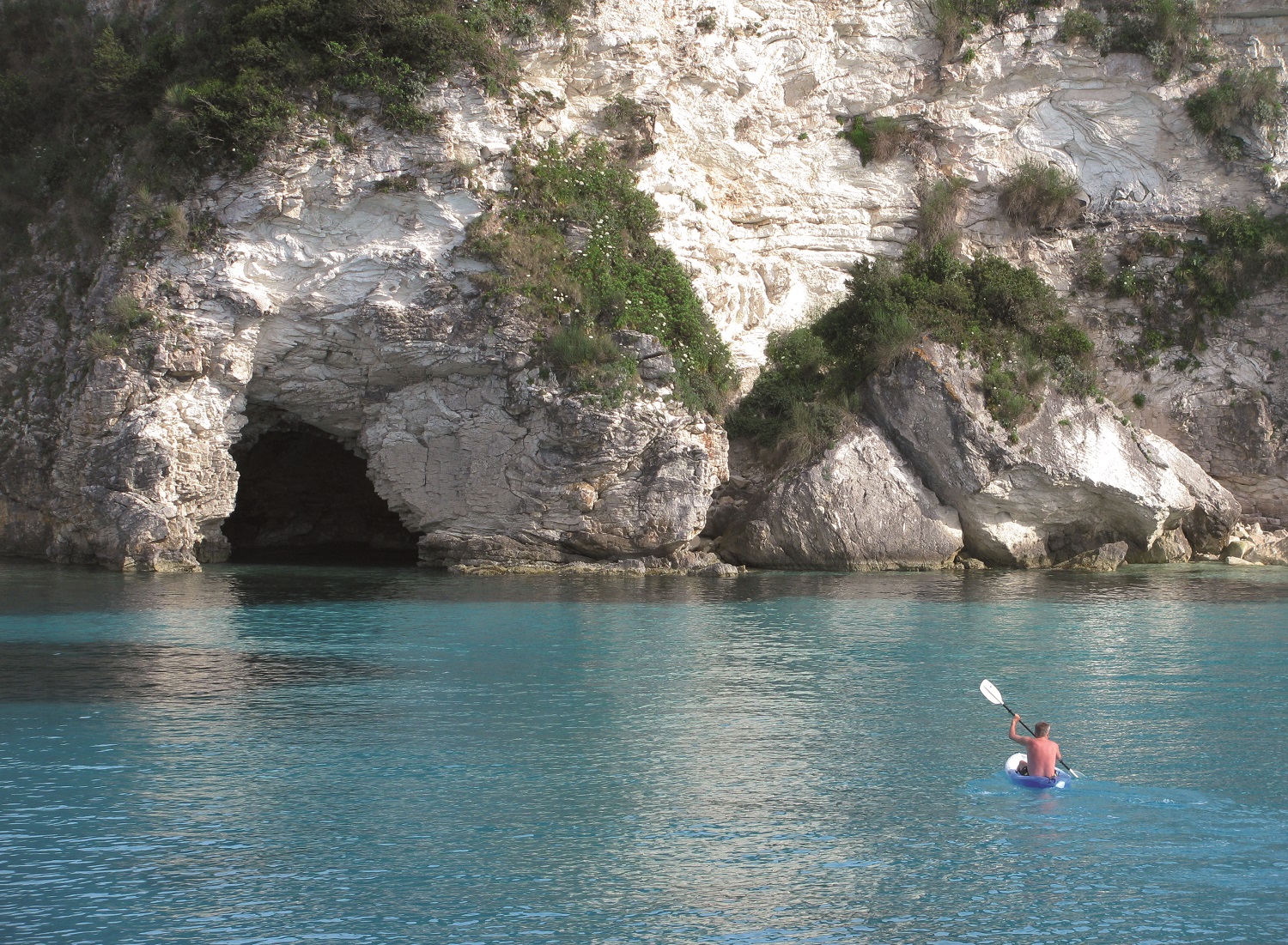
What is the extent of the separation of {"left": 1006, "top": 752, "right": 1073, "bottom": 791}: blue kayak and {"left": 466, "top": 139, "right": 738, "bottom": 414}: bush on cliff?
15.5 meters

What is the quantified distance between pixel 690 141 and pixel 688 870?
24.1 metres

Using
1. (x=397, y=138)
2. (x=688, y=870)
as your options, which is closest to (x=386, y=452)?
(x=397, y=138)

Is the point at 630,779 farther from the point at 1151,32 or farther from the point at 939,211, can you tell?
the point at 1151,32

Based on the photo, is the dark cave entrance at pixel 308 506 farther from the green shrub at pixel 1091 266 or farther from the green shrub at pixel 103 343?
the green shrub at pixel 1091 266

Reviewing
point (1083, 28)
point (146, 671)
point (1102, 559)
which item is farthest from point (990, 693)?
point (1083, 28)

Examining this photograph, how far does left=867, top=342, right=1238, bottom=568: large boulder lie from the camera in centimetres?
2636

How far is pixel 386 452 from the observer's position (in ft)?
84.7

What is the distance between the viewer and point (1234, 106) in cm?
3130

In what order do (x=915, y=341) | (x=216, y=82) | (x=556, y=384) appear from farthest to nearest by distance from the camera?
(x=915, y=341), (x=216, y=82), (x=556, y=384)

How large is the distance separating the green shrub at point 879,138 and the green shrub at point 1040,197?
9.75 ft

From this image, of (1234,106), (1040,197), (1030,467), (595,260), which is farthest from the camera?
(1040,197)

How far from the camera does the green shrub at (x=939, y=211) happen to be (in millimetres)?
30781

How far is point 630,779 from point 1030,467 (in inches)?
712

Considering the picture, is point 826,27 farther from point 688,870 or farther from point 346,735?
point 688,870
